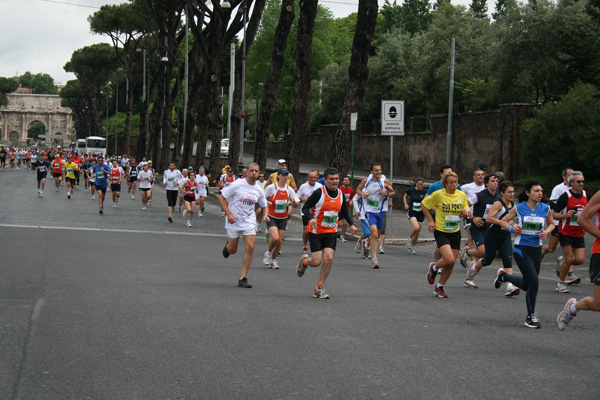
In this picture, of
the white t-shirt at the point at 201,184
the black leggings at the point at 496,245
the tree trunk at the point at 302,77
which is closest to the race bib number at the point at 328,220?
the black leggings at the point at 496,245

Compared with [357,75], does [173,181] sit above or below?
below

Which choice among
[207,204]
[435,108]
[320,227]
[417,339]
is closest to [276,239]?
[320,227]

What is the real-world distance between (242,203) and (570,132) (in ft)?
63.7

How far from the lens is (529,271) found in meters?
8.53

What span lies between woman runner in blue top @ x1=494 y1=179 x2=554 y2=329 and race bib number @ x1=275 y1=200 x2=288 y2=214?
19.0ft

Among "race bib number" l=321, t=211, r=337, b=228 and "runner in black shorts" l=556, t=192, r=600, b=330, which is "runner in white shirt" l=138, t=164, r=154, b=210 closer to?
"race bib number" l=321, t=211, r=337, b=228

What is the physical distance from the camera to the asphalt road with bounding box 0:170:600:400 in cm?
582

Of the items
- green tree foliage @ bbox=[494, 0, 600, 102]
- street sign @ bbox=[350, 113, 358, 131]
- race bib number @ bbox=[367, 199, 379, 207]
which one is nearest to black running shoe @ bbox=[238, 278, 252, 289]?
race bib number @ bbox=[367, 199, 379, 207]

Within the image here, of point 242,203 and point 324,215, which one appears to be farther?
point 242,203

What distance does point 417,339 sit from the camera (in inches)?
297

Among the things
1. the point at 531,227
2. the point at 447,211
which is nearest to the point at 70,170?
the point at 447,211

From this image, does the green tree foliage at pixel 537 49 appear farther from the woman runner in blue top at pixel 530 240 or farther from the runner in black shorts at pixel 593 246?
the runner in black shorts at pixel 593 246

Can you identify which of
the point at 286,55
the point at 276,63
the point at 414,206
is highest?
the point at 286,55

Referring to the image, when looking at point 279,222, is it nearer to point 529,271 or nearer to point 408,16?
point 529,271
